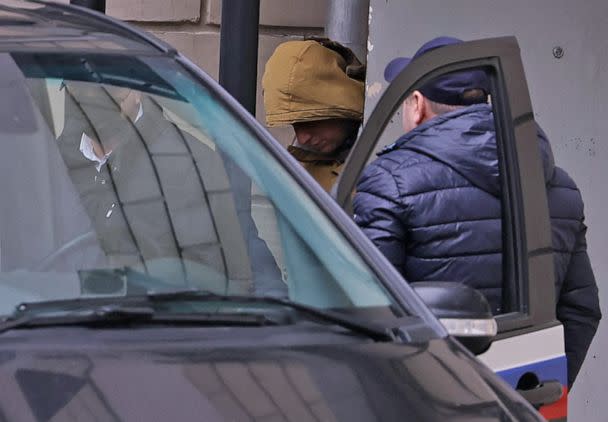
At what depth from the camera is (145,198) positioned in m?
2.86

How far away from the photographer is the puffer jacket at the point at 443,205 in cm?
381

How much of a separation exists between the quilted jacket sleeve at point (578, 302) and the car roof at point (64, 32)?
1.52m

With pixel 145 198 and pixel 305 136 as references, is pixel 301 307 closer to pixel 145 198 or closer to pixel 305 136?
pixel 145 198

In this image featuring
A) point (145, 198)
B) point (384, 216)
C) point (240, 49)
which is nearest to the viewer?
point (145, 198)

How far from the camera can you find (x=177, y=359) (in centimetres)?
239

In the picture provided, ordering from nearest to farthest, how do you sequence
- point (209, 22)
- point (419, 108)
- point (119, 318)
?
point (119, 318) < point (419, 108) < point (209, 22)

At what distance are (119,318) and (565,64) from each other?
380 cm

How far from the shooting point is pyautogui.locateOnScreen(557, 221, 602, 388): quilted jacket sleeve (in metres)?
4.20

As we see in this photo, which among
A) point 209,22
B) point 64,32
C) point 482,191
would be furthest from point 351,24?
point 64,32

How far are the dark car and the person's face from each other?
6.72 feet

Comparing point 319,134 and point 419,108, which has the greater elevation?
point 419,108

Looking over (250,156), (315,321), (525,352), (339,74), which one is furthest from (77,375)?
(339,74)

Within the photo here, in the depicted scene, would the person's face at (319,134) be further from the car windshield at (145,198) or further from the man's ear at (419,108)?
the car windshield at (145,198)

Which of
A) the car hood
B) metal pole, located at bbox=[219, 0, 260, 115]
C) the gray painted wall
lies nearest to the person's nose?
metal pole, located at bbox=[219, 0, 260, 115]
